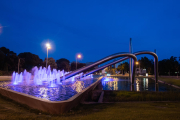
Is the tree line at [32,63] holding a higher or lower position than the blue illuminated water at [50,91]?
higher

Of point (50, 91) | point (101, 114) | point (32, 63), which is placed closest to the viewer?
point (101, 114)

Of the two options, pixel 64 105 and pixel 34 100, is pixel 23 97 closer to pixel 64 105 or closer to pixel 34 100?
pixel 34 100

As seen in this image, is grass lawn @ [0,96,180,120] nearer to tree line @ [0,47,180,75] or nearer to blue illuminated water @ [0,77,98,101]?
blue illuminated water @ [0,77,98,101]

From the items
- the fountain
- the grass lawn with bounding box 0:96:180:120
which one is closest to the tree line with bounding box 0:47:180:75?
the fountain

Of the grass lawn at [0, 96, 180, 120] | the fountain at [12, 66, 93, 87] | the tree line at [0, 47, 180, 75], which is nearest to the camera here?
the grass lawn at [0, 96, 180, 120]

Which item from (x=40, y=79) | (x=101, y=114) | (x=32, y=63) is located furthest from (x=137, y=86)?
(x=32, y=63)

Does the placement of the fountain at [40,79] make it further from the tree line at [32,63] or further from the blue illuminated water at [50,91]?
the tree line at [32,63]

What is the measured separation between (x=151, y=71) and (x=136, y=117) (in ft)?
209

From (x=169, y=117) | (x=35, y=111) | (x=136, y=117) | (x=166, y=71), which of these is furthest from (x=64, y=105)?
(x=166, y=71)

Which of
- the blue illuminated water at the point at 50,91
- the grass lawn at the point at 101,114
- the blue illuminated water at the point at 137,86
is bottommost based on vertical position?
the blue illuminated water at the point at 137,86

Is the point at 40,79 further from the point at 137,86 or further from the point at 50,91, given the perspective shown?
the point at 50,91

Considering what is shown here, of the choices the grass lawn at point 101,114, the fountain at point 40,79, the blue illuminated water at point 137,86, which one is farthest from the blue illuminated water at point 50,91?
Answer: the blue illuminated water at point 137,86

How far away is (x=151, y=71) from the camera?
64250 mm

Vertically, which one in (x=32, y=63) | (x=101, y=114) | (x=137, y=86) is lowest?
(x=137, y=86)
